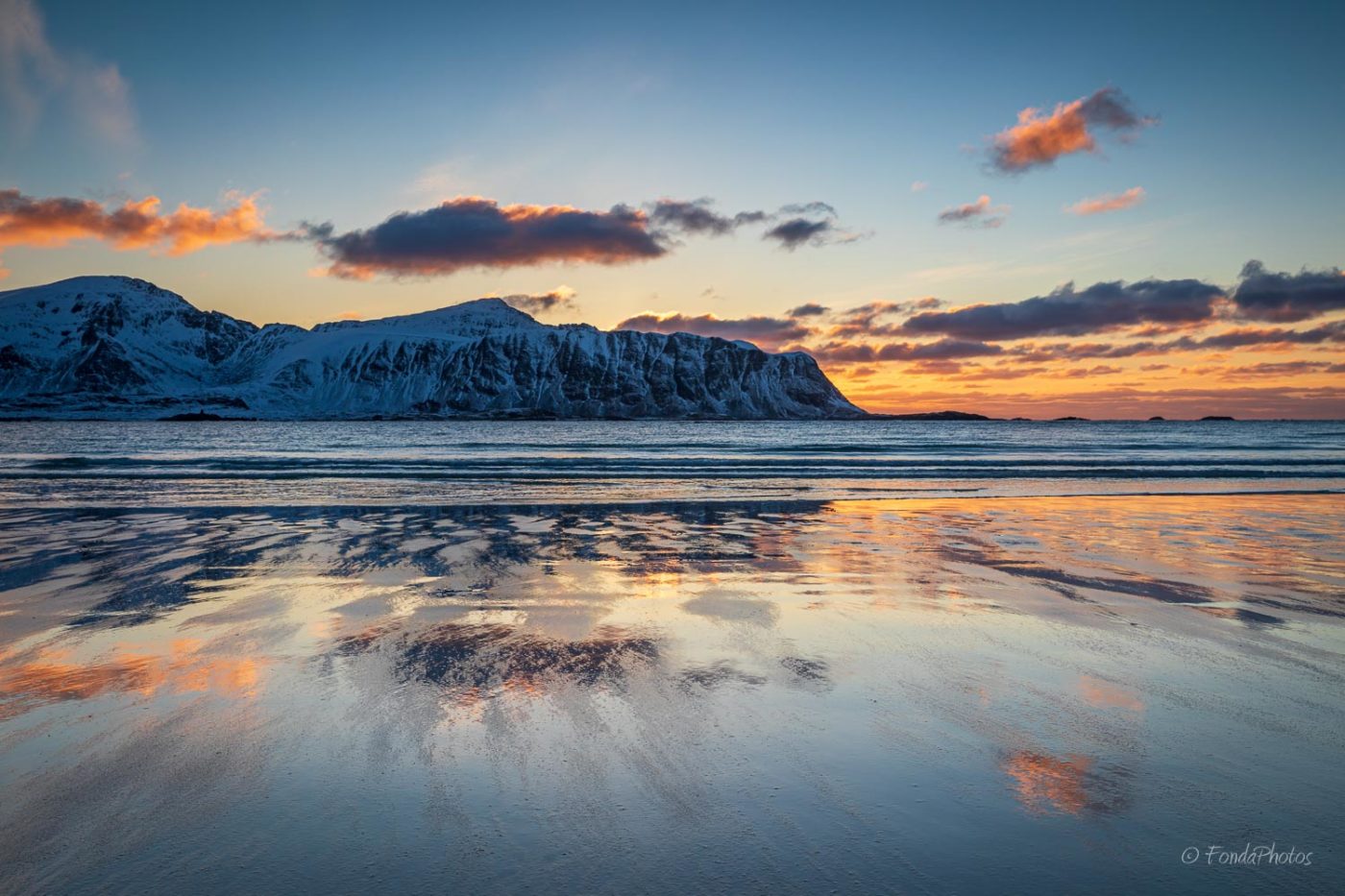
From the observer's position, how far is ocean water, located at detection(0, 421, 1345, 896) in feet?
13.7

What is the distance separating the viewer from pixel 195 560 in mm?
13703

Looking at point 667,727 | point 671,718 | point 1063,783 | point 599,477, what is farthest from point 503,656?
point 599,477

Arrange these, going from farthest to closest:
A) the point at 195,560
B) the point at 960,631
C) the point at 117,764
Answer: the point at 195,560
the point at 960,631
the point at 117,764

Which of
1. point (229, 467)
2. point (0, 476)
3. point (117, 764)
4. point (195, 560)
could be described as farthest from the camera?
point (229, 467)

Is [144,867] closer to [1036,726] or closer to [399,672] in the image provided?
[399,672]

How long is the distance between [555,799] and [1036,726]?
3796mm

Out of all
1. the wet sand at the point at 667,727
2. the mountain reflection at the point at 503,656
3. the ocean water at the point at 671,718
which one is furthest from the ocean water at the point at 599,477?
the mountain reflection at the point at 503,656

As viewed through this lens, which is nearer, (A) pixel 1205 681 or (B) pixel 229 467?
(A) pixel 1205 681

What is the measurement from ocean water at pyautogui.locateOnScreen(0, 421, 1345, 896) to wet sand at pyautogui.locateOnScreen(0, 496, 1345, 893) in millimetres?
32

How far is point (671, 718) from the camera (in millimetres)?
6203

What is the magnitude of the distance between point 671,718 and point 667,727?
190 mm

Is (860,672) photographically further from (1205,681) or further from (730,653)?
(1205,681)

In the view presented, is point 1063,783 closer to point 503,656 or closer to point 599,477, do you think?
point 503,656

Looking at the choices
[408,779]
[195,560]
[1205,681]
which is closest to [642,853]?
[408,779]
